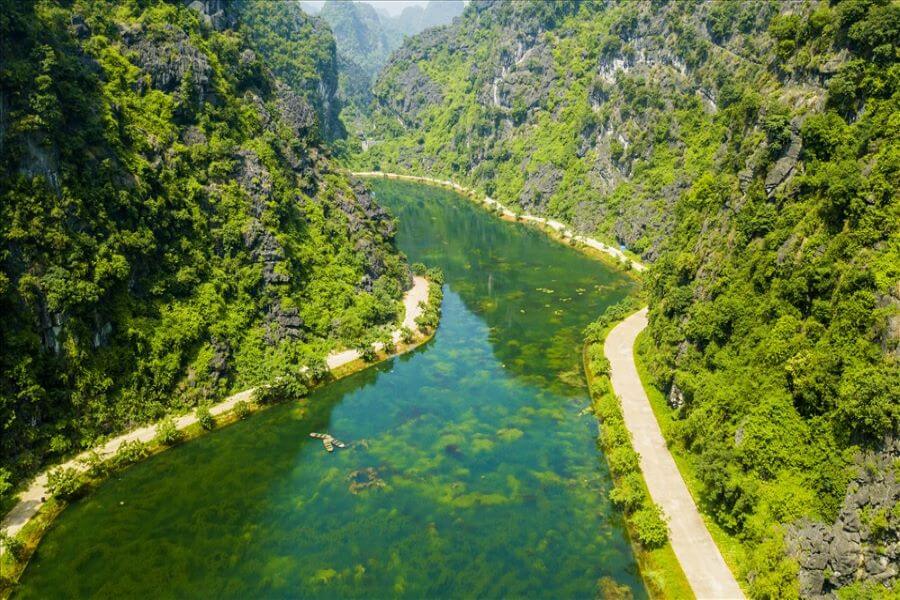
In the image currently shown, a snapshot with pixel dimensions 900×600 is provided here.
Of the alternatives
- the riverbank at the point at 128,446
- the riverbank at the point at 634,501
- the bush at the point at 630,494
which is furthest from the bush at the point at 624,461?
the riverbank at the point at 128,446

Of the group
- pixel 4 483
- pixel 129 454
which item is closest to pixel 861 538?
pixel 129 454

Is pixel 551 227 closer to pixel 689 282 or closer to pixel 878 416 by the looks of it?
pixel 689 282

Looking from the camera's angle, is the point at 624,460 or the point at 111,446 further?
the point at 111,446

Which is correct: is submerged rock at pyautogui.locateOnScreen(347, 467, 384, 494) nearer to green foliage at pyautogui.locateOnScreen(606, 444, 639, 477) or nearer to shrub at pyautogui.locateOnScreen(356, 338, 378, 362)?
shrub at pyautogui.locateOnScreen(356, 338, 378, 362)

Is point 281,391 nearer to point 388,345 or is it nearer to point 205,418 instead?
point 205,418

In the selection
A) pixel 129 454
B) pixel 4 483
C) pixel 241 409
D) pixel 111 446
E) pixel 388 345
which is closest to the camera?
pixel 4 483

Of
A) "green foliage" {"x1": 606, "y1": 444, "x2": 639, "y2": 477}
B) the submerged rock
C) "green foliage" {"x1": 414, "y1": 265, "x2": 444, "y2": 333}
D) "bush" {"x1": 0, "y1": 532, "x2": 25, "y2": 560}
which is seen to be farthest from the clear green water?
"green foliage" {"x1": 414, "y1": 265, "x2": 444, "y2": 333}

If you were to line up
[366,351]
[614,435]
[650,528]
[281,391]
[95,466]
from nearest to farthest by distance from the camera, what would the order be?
[650,528], [95,466], [614,435], [281,391], [366,351]
